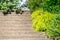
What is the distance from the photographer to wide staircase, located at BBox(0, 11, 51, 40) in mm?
11953

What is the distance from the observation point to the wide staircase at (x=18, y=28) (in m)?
12.0

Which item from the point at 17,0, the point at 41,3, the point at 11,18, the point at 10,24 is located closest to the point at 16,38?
the point at 10,24

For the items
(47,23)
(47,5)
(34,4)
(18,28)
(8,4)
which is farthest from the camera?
(8,4)

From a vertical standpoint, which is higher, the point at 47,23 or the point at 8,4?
the point at 47,23

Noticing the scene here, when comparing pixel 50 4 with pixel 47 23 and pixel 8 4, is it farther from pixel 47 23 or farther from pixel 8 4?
pixel 8 4

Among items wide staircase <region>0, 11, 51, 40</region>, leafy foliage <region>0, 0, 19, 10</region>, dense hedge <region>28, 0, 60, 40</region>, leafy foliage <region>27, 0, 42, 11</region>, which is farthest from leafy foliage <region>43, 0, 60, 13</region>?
leafy foliage <region>0, 0, 19, 10</region>

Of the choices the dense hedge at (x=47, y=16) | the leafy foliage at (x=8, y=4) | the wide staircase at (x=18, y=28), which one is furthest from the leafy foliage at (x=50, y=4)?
the leafy foliage at (x=8, y=4)

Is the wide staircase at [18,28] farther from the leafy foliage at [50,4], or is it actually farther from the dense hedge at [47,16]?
the leafy foliage at [50,4]

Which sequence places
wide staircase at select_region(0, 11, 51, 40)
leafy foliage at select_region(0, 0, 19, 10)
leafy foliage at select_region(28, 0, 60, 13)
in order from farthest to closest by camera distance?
leafy foliage at select_region(0, 0, 19, 10) < leafy foliage at select_region(28, 0, 60, 13) < wide staircase at select_region(0, 11, 51, 40)

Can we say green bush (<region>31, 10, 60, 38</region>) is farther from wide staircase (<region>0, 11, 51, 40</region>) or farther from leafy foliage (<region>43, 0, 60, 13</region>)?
leafy foliage (<region>43, 0, 60, 13</region>)

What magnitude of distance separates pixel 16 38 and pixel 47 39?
55.6 inches

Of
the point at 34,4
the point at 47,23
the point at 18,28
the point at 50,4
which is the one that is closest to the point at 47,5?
the point at 50,4

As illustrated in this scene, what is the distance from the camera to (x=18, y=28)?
13109mm

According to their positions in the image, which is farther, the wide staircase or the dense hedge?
the wide staircase
